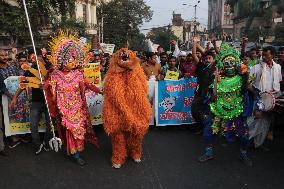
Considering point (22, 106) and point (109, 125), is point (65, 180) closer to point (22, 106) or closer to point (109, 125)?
point (109, 125)

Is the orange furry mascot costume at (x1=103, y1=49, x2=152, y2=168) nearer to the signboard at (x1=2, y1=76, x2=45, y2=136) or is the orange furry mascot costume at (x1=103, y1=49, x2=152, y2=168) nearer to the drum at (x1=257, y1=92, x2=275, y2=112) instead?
the drum at (x1=257, y1=92, x2=275, y2=112)

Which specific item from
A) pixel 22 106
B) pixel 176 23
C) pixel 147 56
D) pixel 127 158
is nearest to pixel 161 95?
pixel 147 56

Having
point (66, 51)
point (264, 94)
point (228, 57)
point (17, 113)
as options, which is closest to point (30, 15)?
point (17, 113)

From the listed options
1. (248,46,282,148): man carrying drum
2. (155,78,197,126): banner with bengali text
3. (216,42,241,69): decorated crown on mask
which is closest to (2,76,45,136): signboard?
(155,78,197,126): banner with bengali text

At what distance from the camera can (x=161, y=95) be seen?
7281 mm

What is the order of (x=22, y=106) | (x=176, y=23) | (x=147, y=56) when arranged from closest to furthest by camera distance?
(x=22, y=106) < (x=147, y=56) < (x=176, y=23)

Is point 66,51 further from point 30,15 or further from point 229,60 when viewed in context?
point 30,15

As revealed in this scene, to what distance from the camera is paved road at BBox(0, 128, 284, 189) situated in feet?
15.1

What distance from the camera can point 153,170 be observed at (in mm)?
5031

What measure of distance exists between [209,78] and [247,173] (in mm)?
1627

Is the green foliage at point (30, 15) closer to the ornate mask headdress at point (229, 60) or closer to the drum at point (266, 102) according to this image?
the ornate mask headdress at point (229, 60)

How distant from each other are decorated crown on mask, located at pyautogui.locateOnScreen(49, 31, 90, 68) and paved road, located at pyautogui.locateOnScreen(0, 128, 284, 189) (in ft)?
5.08

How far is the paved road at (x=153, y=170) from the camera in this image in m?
4.60

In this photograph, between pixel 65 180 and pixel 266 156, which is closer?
pixel 65 180
